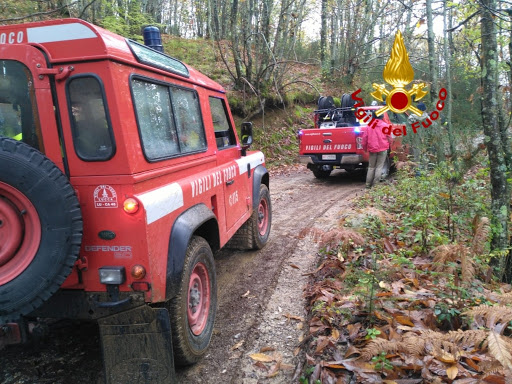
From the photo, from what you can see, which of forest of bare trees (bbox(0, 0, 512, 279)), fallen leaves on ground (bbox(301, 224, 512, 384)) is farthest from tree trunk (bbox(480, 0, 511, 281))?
fallen leaves on ground (bbox(301, 224, 512, 384))

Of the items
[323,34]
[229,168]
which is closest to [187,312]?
[229,168]

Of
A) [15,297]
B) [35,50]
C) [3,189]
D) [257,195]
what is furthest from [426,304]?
[35,50]

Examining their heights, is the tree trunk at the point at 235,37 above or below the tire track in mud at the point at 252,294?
above

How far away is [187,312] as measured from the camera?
9.13 ft

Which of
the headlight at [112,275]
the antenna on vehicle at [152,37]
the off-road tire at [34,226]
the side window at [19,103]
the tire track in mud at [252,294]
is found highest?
the antenna on vehicle at [152,37]

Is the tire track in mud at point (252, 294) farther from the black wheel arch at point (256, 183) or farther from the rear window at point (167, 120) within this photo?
the rear window at point (167, 120)

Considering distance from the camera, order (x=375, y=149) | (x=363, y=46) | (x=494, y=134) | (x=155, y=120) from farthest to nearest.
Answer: (x=363, y=46) < (x=375, y=149) < (x=494, y=134) < (x=155, y=120)

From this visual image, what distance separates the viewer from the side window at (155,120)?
8.34 ft

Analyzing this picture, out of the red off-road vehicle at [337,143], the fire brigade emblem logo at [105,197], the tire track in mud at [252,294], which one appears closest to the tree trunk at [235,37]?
the red off-road vehicle at [337,143]

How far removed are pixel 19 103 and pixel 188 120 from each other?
4.54 feet

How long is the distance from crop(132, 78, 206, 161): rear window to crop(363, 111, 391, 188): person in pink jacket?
6403mm

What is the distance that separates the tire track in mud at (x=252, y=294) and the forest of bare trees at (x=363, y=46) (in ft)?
7.68

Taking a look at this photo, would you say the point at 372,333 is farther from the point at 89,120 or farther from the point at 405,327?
the point at 89,120

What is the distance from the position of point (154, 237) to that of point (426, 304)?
2.27m
